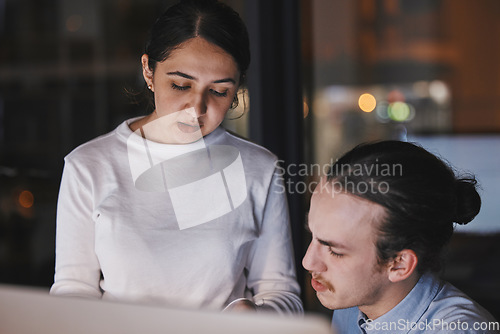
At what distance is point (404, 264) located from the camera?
1.17 m

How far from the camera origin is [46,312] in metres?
0.58

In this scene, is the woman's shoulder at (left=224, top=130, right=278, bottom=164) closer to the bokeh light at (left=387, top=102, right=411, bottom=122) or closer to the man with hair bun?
the man with hair bun

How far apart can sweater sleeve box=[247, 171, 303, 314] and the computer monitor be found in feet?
2.54

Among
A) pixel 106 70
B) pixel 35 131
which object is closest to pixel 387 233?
pixel 106 70

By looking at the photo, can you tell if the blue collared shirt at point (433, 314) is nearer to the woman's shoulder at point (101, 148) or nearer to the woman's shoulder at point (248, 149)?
the woman's shoulder at point (248, 149)

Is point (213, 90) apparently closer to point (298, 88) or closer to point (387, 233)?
point (387, 233)

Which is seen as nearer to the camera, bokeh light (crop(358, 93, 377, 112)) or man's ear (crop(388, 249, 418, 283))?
man's ear (crop(388, 249, 418, 283))

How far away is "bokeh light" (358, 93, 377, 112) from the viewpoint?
2.87 meters

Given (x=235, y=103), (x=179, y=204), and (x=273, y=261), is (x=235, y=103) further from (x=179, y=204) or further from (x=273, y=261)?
(x=273, y=261)

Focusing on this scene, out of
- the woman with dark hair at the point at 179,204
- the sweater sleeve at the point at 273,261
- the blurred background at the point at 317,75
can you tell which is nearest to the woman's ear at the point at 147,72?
the woman with dark hair at the point at 179,204

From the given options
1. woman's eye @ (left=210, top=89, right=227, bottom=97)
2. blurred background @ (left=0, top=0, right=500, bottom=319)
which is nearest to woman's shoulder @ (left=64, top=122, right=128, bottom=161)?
woman's eye @ (left=210, top=89, right=227, bottom=97)

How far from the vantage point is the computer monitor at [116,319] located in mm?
504

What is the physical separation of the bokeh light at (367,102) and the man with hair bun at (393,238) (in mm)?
1673

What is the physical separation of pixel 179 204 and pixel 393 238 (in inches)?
20.9
